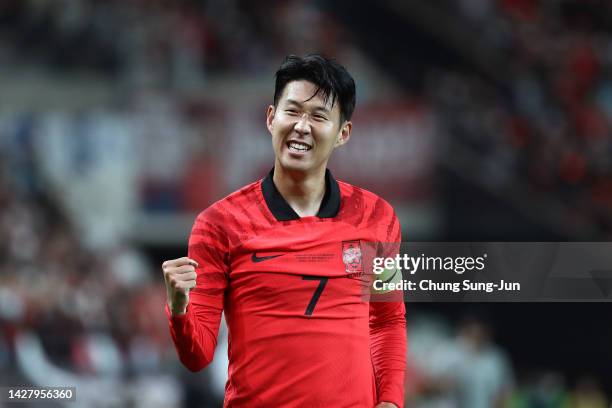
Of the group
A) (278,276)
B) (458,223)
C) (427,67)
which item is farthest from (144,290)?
(278,276)

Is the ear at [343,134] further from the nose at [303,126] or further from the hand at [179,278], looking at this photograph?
the hand at [179,278]

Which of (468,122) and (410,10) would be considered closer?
(468,122)

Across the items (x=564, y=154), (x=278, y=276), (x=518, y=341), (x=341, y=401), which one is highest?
(x=564, y=154)

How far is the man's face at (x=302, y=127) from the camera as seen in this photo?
2.84 m

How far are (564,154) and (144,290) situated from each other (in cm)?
410

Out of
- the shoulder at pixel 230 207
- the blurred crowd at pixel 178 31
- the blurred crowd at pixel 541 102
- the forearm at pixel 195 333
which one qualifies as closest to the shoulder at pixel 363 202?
the shoulder at pixel 230 207

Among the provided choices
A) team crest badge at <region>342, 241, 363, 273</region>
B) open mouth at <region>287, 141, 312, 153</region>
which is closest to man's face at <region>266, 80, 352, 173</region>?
open mouth at <region>287, 141, 312, 153</region>

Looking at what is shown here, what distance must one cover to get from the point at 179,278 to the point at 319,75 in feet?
2.32

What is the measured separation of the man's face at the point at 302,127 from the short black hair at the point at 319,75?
0.05 feet

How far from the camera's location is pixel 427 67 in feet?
36.3

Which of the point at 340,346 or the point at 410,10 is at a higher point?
the point at 410,10

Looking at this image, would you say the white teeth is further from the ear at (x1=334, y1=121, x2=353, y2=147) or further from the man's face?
the ear at (x1=334, y1=121, x2=353, y2=147)

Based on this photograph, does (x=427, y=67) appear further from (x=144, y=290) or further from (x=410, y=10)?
(x=144, y=290)

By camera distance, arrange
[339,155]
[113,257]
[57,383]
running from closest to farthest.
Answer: [57,383]
[113,257]
[339,155]
